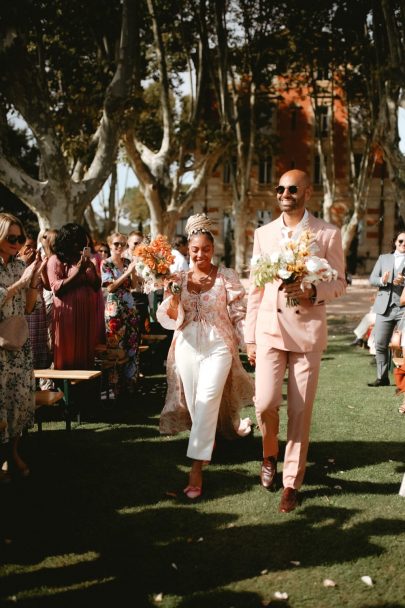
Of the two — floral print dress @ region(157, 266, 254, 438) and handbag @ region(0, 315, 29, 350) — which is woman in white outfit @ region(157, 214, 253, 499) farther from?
handbag @ region(0, 315, 29, 350)

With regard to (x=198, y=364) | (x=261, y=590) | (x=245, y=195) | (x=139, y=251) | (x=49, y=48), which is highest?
(x=49, y=48)

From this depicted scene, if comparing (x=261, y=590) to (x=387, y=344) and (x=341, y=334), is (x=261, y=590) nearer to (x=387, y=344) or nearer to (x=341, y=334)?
(x=387, y=344)

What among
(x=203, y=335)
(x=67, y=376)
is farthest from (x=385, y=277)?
(x=67, y=376)

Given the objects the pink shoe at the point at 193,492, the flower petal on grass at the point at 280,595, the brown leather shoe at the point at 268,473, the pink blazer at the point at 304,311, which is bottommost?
the flower petal on grass at the point at 280,595

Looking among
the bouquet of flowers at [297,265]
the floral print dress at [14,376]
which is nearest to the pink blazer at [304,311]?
the bouquet of flowers at [297,265]

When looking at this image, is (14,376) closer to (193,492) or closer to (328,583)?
(193,492)

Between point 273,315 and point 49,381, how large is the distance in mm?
4028

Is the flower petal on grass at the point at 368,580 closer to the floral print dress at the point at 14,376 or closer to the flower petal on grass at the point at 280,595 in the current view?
the flower petal on grass at the point at 280,595

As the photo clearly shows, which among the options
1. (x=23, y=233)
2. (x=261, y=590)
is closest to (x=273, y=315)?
(x=261, y=590)

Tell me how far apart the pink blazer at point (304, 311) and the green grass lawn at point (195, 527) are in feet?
4.35

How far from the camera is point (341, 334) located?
14945 millimetres

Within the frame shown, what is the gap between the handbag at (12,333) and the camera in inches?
191

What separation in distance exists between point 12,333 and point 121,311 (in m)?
3.40

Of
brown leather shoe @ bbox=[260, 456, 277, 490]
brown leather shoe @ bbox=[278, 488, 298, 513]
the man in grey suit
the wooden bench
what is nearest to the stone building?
the man in grey suit
